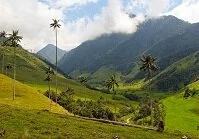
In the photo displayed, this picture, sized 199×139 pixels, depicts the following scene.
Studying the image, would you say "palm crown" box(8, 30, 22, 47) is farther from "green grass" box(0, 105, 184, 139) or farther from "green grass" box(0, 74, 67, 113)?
"green grass" box(0, 105, 184, 139)

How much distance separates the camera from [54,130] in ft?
189

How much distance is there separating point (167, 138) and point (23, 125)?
879 inches

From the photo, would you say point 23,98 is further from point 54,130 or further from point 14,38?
point 54,130

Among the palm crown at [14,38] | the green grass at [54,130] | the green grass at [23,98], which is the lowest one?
the green grass at [54,130]

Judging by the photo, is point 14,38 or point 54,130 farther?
point 14,38

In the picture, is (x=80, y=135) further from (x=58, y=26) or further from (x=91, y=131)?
(x=58, y=26)

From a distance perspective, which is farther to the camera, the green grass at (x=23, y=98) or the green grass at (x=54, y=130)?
the green grass at (x=23, y=98)

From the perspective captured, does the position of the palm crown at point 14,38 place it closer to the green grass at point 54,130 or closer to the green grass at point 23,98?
the green grass at point 23,98

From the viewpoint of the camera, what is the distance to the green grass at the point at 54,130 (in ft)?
175

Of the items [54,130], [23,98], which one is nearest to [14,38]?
[23,98]

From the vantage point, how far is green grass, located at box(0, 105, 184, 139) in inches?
2102

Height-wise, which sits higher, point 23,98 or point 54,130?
point 23,98

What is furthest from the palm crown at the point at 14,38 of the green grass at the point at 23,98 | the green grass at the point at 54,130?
the green grass at the point at 54,130

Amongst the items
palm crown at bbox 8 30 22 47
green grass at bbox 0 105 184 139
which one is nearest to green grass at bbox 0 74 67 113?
palm crown at bbox 8 30 22 47
